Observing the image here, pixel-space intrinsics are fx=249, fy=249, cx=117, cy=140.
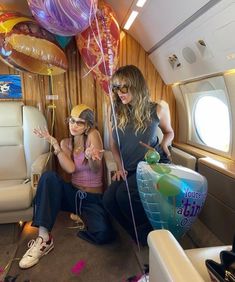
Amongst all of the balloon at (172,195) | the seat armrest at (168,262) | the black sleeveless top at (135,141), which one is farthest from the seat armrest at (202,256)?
the black sleeveless top at (135,141)

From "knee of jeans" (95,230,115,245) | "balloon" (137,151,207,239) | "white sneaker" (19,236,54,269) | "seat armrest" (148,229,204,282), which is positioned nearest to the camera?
"seat armrest" (148,229,204,282)

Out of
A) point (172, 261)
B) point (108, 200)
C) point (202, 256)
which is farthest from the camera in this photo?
point (108, 200)

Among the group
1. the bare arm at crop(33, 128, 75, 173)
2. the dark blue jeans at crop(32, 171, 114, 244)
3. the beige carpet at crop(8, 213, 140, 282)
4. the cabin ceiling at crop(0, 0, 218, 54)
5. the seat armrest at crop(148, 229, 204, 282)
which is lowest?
the beige carpet at crop(8, 213, 140, 282)

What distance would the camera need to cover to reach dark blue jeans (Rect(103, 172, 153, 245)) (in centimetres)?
172

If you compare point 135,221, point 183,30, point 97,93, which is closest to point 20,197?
point 135,221

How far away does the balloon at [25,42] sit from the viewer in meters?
1.73

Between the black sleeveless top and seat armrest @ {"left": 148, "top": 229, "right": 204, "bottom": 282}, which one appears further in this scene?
the black sleeveless top

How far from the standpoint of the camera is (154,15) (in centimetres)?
183

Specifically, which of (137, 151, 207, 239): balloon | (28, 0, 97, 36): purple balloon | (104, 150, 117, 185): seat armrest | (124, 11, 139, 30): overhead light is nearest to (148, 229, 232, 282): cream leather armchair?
(137, 151, 207, 239): balloon

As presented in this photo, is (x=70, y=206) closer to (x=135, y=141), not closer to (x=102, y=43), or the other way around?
(x=135, y=141)

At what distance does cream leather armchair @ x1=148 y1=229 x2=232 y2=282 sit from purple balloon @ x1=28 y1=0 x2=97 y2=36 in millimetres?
1385

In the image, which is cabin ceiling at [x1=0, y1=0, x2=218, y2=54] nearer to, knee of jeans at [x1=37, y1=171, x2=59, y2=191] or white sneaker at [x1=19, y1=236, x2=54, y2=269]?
knee of jeans at [x1=37, y1=171, x2=59, y2=191]

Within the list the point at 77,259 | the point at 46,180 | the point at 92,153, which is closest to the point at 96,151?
the point at 92,153

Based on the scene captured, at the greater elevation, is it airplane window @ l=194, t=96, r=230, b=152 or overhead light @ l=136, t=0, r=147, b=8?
overhead light @ l=136, t=0, r=147, b=8
